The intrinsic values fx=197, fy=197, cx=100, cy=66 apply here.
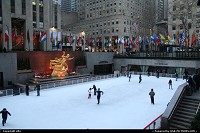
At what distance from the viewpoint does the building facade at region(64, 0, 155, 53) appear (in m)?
75.9

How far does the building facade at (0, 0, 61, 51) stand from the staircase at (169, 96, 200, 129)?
25.2m

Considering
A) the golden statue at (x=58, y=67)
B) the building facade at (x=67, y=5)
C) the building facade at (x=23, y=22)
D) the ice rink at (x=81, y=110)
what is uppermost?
the building facade at (x=67, y=5)

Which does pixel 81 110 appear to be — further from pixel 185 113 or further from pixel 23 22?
pixel 23 22

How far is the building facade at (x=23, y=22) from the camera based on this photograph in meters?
38.0

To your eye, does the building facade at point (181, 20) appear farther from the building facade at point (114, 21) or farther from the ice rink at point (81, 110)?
the ice rink at point (81, 110)

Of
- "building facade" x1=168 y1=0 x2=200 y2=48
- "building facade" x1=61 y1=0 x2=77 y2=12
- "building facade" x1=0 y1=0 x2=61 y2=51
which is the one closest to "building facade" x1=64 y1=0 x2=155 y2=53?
"building facade" x1=168 y1=0 x2=200 y2=48

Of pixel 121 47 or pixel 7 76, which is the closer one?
pixel 7 76

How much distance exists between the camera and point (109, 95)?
2175 centimetres

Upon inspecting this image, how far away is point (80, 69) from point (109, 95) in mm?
18278

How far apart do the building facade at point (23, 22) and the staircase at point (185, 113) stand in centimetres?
2524

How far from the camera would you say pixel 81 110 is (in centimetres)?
1619

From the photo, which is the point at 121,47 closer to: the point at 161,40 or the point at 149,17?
the point at 149,17

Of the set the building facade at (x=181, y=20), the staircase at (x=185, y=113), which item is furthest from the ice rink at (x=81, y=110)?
the building facade at (x=181, y=20)

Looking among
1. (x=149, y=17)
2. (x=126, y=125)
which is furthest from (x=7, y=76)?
(x=149, y=17)
